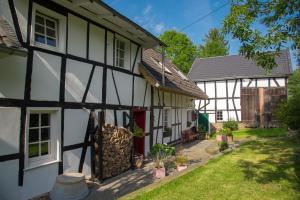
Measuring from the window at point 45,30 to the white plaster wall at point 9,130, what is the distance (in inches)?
74.8

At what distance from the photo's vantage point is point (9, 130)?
579 centimetres

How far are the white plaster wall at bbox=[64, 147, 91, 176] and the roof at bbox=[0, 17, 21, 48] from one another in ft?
10.6

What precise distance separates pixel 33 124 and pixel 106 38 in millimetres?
3882

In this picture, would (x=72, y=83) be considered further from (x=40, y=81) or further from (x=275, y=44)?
(x=275, y=44)

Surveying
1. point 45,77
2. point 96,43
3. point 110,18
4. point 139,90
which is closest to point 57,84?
point 45,77

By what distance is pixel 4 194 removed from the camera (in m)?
5.63

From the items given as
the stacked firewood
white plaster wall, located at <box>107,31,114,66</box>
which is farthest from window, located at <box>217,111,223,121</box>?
white plaster wall, located at <box>107,31,114,66</box>

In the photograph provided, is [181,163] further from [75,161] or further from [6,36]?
[6,36]

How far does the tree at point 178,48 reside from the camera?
42.7 meters

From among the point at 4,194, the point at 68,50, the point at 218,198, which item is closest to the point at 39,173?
the point at 4,194

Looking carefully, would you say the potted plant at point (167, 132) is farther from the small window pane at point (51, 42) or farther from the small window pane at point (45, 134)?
the small window pane at point (51, 42)

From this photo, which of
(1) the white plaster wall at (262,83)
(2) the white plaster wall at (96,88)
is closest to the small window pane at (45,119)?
(2) the white plaster wall at (96,88)

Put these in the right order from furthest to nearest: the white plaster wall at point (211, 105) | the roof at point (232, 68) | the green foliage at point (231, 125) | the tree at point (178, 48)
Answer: the tree at point (178, 48)
the white plaster wall at point (211, 105)
the roof at point (232, 68)
the green foliage at point (231, 125)

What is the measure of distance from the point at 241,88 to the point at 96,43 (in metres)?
17.4
